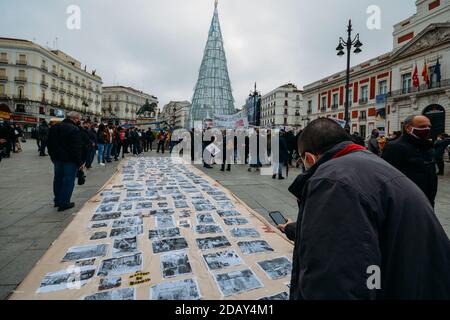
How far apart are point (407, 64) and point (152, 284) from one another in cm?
3342

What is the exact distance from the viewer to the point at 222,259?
2656 mm

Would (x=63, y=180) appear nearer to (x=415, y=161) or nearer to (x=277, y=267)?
(x=277, y=267)

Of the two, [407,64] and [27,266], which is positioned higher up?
[407,64]

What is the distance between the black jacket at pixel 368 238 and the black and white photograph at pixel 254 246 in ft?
6.65

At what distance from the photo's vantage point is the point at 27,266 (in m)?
2.47

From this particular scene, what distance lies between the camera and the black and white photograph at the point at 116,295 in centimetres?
198

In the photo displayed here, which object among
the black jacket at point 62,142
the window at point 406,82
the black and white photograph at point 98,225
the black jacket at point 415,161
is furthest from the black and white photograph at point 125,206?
the window at point 406,82

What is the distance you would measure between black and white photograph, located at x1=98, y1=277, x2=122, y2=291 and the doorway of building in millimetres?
29610

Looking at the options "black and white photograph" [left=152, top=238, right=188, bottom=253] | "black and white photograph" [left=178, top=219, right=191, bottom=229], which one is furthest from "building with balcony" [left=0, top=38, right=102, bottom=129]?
"black and white photograph" [left=152, top=238, right=188, bottom=253]

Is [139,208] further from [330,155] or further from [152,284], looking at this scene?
[330,155]

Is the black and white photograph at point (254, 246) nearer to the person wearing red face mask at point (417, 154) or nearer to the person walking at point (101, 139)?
the person wearing red face mask at point (417, 154)

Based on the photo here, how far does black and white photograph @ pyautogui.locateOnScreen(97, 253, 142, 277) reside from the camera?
2.34 meters
